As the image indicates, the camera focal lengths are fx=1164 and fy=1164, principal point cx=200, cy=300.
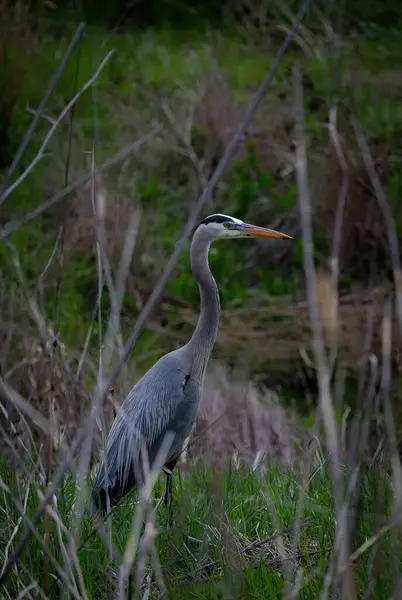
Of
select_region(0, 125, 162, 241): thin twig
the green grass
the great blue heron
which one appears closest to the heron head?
the great blue heron

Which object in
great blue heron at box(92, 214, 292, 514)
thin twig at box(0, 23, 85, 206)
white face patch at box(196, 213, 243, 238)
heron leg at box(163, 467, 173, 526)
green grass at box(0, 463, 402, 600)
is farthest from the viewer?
white face patch at box(196, 213, 243, 238)

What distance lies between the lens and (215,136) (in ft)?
21.9

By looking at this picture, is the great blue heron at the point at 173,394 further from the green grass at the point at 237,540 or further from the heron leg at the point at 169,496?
the green grass at the point at 237,540

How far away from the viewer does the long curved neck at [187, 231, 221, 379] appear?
2.95 m

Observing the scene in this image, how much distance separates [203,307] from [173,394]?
24cm

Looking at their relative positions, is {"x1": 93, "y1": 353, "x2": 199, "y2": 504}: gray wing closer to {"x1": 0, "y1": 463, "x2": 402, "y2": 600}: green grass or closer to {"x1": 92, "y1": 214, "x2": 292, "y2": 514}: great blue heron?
{"x1": 92, "y1": 214, "x2": 292, "y2": 514}: great blue heron

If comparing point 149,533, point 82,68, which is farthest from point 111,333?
point 82,68

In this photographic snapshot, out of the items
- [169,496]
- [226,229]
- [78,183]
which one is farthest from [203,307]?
[78,183]

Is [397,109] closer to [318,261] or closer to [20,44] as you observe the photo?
[318,261]

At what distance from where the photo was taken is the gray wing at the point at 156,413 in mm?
2770

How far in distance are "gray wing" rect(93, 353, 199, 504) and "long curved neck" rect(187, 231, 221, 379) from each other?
6 cm

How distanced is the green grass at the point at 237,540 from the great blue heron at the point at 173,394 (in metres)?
0.12

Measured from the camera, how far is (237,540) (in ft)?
7.50

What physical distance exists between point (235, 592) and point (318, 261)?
422 centimetres
